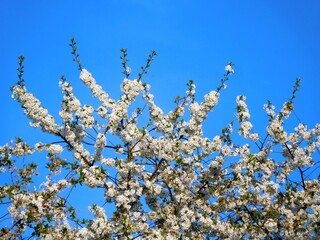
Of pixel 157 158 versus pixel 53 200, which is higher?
pixel 157 158

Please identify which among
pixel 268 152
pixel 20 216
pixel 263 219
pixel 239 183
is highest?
pixel 268 152

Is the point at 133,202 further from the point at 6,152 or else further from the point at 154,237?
the point at 6,152

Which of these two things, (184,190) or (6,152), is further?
(184,190)

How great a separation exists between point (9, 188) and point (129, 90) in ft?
16.1

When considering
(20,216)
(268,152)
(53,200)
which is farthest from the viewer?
(268,152)

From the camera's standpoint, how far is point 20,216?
10.1m

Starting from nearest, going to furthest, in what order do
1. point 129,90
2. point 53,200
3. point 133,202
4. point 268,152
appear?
point 53,200
point 133,202
point 129,90
point 268,152

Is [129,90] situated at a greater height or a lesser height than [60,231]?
greater

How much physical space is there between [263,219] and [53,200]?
6.46 metres

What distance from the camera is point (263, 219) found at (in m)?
14.1

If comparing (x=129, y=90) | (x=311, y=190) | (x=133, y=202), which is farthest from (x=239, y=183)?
(x=129, y=90)

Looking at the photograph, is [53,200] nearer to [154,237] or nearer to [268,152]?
[154,237]

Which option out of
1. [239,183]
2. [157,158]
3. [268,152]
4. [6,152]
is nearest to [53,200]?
[6,152]

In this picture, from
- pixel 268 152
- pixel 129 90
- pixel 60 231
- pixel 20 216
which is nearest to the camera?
pixel 20 216
